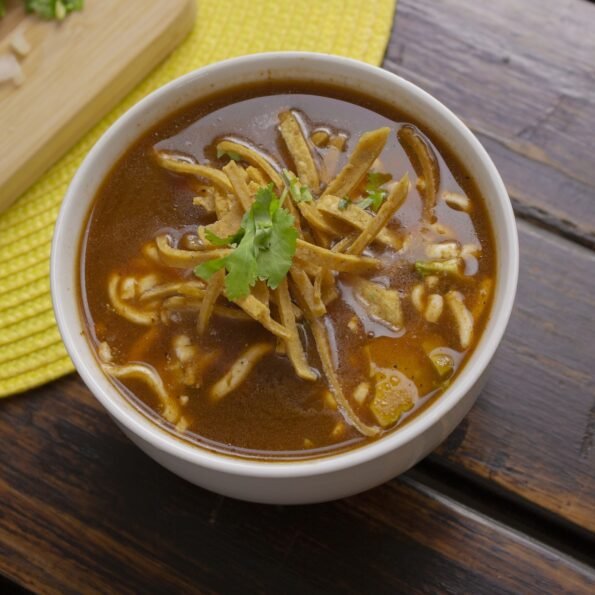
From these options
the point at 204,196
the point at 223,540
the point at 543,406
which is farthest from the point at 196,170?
the point at 543,406

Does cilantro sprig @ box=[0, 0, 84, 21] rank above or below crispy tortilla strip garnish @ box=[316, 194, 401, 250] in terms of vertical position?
above

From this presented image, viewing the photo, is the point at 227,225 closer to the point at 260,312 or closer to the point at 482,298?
the point at 260,312

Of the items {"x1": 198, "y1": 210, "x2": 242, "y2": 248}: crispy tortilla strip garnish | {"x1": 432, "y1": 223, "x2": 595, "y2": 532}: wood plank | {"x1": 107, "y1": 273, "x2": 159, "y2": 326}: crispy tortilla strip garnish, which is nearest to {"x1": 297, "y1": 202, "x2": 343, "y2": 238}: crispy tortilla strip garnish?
{"x1": 198, "y1": 210, "x2": 242, "y2": 248}: crispy tortilla strip garnish

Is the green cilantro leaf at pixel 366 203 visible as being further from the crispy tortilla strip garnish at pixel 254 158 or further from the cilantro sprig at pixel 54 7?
the cilantro sprig at pixel 54 7

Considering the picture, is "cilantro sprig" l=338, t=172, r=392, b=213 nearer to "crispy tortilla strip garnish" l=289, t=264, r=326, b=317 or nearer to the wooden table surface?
"crispy tortilla strip garnish" l=289, t=264, r=326, b=317

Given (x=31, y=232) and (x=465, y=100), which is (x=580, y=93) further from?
Result: (x=31, y=232)

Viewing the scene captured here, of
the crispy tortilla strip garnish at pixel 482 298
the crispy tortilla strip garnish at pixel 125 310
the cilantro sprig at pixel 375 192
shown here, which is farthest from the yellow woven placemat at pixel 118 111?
the crispy tortilla strip garnish at pixel 482 298

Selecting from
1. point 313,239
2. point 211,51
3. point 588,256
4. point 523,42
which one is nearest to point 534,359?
point 588,256
